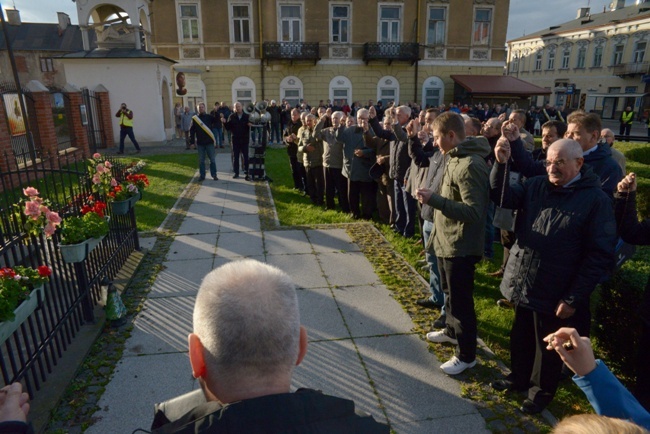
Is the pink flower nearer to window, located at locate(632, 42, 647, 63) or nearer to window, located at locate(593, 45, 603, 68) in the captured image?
window, located at locate(632, 42, 647, 63)

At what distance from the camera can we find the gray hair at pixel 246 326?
1.20 meters

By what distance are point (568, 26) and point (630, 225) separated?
56.7m

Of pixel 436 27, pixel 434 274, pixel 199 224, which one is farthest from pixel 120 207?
pixel 436 27

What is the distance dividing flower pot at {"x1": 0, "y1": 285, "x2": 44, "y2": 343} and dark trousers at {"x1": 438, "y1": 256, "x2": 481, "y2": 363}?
3.10 meters

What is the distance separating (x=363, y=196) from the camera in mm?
8250

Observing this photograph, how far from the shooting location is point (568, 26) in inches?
1940

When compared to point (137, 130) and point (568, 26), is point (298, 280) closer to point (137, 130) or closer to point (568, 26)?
point (137, 130)

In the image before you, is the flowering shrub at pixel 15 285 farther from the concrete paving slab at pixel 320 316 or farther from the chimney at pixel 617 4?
the chimney at pixel 617 4

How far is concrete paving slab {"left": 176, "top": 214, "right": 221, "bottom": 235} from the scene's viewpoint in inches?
300

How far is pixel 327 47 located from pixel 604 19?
3504cm

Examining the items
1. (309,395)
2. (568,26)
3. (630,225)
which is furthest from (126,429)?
(568,26)

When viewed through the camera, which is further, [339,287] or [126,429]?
[339,287]

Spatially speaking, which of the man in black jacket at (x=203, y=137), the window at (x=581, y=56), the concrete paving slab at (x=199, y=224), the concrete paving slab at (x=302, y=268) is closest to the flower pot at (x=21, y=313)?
the concrete paving slab at (x=302, y=268)

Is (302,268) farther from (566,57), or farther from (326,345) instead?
(566,57)
